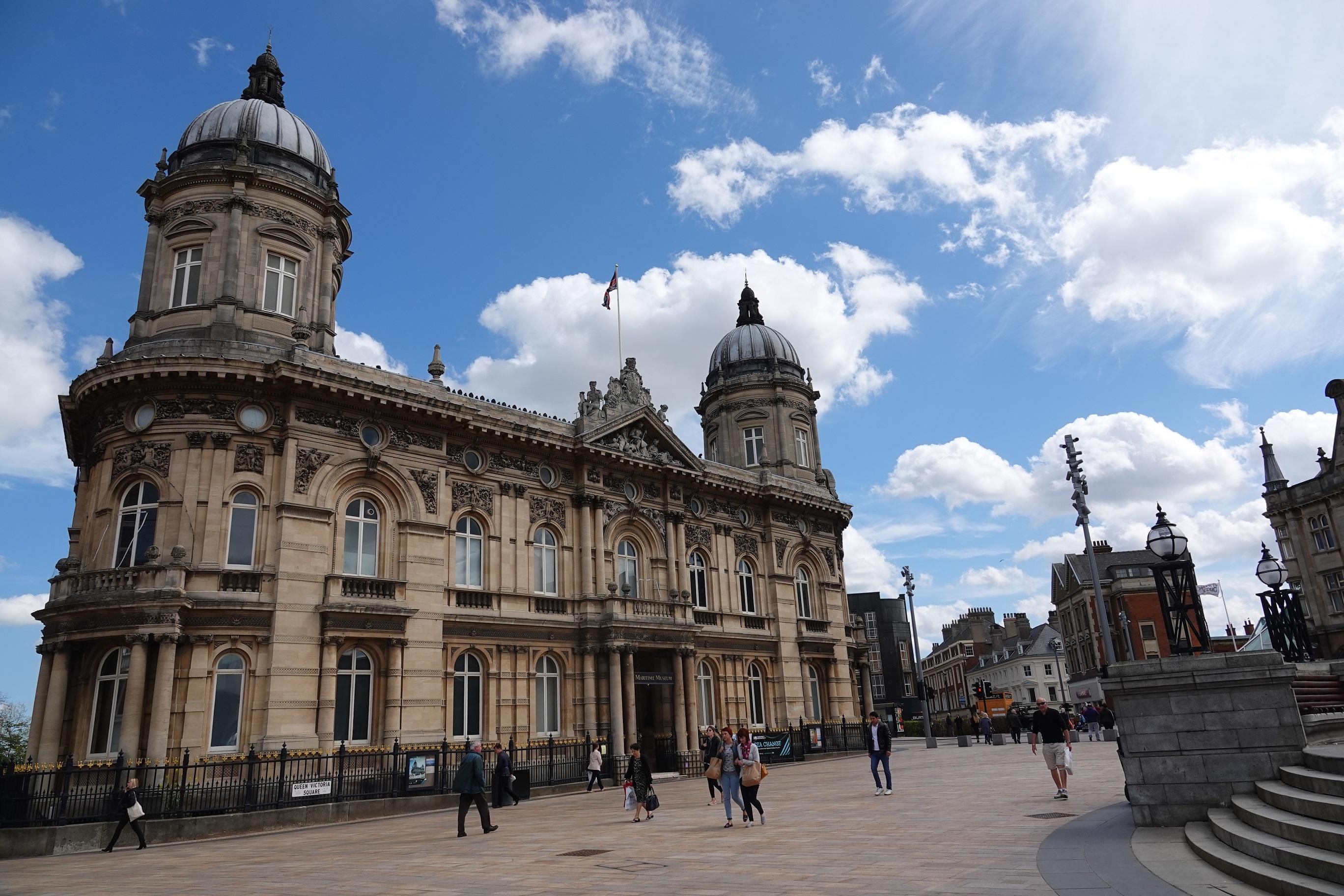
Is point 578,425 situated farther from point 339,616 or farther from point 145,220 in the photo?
point 145,220

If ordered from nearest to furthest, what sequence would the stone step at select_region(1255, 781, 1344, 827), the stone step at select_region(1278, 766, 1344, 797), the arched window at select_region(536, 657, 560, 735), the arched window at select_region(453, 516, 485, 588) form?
the stone step at select_region(1255, 781, 1344, 827), the stone step at select_region(1278, 766, 1344, 797), the arched window at select_region(453, 516, 485, 588), the arched window at select_region(536, 657, 560, 735)

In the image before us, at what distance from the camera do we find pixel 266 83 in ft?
109

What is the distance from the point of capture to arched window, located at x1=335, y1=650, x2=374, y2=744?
24.6 metres

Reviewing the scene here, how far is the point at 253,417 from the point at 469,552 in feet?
27.1

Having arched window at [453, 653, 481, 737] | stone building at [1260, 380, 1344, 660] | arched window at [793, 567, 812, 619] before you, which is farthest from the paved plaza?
stone building at [1260, 380, 1344, 660]

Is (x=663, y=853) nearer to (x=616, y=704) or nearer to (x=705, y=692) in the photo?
(x=616, y=704)

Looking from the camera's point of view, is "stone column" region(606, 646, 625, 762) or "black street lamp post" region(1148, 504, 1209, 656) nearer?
"black street lamp post" region(1148, 504, 1209, 656)

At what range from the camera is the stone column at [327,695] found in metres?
23.7

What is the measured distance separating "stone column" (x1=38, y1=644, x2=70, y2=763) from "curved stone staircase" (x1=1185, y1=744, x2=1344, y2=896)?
25711 millimetres

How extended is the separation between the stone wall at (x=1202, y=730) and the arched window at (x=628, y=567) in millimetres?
23296

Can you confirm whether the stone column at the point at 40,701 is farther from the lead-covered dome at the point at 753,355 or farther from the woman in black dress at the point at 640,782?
the lead-covered dome at the point at 753,355

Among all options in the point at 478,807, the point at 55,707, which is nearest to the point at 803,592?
the point at 478,807

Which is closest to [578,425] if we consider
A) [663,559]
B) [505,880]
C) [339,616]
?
[663,559]

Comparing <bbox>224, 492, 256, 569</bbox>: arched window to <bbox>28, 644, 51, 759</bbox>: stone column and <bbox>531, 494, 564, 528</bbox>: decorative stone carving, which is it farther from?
<bbox>531, 494, 564, 528</bbox>: decorative stone carving
